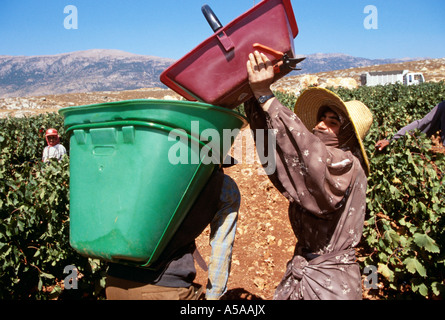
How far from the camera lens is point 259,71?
1347 mm

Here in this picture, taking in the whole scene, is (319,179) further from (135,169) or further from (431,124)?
(431,124)

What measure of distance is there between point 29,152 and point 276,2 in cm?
1007

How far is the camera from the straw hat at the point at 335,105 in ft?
5.42

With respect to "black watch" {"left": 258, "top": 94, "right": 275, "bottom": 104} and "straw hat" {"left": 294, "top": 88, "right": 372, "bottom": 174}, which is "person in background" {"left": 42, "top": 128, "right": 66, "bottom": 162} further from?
"black watch" {"left": 258, "top": 94, "right": 275, "bottom": 104}

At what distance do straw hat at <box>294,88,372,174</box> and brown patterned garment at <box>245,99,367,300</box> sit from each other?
19cm

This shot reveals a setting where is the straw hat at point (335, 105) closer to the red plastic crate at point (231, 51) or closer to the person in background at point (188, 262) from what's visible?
the red plastic crate at point (231, 51)

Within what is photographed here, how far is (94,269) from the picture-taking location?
3047 mm

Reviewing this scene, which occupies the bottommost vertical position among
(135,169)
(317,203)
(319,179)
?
(317,203)

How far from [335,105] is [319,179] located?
54 centimetres

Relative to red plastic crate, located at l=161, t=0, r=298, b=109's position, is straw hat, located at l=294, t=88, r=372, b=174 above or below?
below

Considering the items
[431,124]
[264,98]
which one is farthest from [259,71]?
[431,124]

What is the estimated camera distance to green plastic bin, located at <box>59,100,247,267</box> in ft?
3.97

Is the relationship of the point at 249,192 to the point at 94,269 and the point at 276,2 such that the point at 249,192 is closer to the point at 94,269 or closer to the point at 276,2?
the point at 94,269

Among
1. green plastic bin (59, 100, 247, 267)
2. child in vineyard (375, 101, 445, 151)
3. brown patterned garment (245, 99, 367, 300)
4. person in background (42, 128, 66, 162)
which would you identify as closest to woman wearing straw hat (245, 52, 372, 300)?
brown patterned garment (245, 99, 367, 300)
